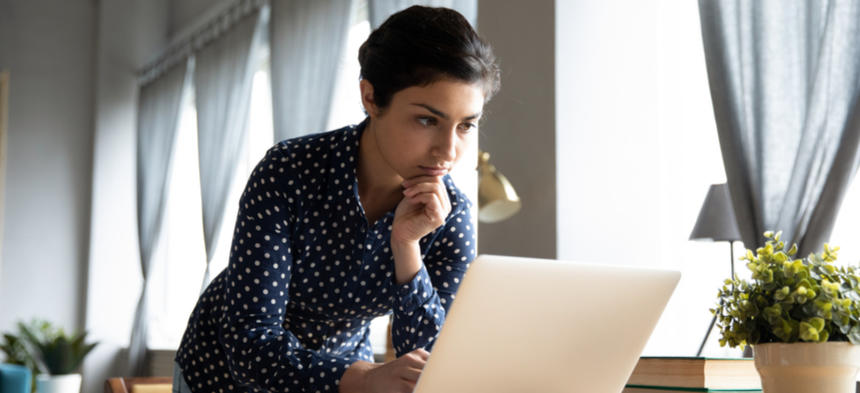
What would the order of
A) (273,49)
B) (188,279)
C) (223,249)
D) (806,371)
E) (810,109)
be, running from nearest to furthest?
(806,371) < (810,109) < (273,49) < (223,249) < (188,279)

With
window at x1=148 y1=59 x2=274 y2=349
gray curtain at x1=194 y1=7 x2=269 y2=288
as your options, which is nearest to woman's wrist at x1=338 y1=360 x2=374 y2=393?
gray curtain at x1=194 y1=7 x2=269 y2=288

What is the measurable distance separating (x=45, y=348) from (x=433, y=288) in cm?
554

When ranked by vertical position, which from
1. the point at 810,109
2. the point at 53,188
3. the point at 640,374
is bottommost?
the point at 640,374

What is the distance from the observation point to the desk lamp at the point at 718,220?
2.38 metres

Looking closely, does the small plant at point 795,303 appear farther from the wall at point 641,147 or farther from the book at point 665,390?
the wall at point 641,147

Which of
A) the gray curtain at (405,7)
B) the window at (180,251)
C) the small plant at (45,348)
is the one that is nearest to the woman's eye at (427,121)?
the gray curtain at (405,7)

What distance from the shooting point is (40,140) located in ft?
22.1

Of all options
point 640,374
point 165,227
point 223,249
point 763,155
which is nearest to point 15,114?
point 165,227

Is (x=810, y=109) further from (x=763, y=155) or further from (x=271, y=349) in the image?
(x=271, y=349)

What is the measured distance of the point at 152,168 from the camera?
20.9 feet

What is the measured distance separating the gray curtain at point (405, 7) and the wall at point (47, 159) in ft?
13.2

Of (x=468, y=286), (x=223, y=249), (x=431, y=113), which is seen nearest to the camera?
(x=468, y=286)

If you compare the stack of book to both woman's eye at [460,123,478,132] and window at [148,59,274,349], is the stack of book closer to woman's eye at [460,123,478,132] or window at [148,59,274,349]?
woman's eye at [460,123,478,132]

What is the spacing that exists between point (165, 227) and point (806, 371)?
5.92 m
